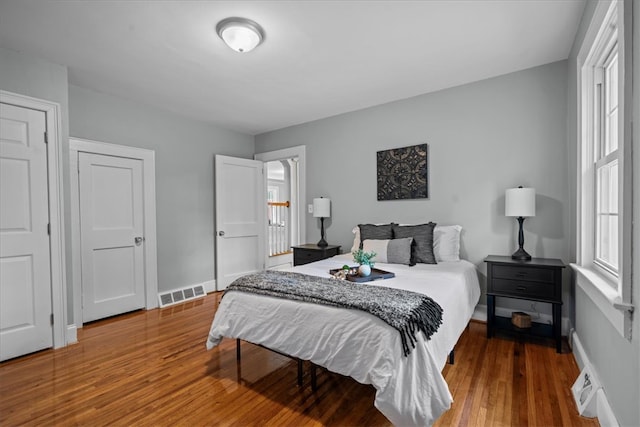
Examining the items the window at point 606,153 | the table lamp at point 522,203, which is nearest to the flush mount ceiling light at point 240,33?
the window at point 606,153

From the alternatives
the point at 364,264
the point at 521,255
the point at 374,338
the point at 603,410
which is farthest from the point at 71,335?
the point at 521,255

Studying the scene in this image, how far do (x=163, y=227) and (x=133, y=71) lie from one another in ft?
6.30

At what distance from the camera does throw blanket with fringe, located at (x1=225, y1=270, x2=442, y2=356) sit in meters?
1.62

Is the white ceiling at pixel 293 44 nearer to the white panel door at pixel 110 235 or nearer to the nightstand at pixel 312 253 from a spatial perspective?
the white panel door at pixel 110 235

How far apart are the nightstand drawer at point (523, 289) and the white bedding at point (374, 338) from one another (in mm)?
376

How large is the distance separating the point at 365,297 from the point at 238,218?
11.0 ft

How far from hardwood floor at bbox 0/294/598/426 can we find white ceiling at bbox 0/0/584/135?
2.55 m

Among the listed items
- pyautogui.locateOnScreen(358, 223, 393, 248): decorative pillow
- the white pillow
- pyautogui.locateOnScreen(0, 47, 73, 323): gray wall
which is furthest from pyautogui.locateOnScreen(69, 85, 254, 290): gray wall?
the white pillow

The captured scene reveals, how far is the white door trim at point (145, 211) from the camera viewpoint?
125 inches

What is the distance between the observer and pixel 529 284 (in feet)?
8.59

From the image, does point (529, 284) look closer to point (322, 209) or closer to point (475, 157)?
point (475, 157)

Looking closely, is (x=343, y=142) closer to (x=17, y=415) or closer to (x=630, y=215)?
(x=630, y=215)

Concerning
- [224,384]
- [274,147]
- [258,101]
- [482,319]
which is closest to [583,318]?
[482,319]

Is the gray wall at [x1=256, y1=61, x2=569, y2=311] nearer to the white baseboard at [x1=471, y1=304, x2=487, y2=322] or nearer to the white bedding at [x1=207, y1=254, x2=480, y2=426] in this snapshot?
the white baseboard at [x1=471, y1=304, x2=487, y2=322]
